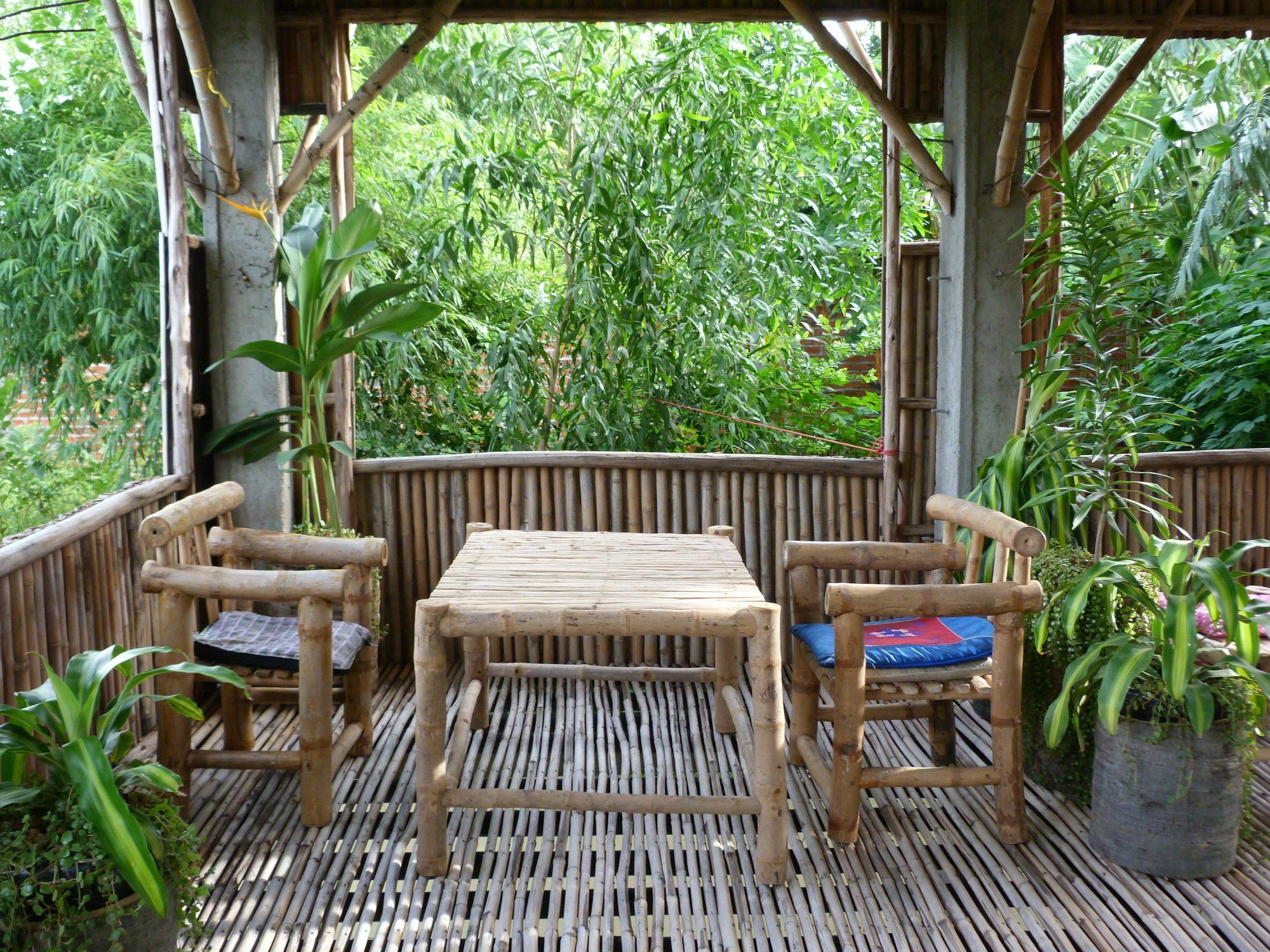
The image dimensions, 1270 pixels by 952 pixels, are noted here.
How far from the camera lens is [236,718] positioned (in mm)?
3061

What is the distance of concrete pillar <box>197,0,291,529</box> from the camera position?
3734 millimetres

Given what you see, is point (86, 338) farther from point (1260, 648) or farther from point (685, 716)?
point (1260, 648)

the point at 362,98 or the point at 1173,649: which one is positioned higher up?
the point at 362,98

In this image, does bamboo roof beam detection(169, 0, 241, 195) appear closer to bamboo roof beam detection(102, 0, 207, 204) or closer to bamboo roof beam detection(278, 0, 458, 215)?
bamboo roof beam detection(102, 0, 207, 204)

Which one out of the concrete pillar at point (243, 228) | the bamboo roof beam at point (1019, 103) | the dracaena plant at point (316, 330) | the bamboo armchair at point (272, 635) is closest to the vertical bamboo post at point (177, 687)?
the bamboo armchair at point (272, 635)

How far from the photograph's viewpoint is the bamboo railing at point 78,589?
253 centimetres

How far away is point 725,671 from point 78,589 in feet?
6.15

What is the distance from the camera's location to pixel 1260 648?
2715 millimetres

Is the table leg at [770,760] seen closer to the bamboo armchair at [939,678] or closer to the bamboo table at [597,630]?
the bamboo table at [597,630]

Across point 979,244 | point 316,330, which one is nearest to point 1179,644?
point 979,244

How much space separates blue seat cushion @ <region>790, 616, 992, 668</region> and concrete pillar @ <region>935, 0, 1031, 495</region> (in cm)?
86

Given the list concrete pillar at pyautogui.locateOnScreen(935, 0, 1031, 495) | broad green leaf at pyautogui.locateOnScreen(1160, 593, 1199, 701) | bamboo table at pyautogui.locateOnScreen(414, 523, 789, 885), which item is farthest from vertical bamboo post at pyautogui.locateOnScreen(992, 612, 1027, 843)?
concrete pillar at pyautogui.locateOnScreen(935, 0, 1031, 495)

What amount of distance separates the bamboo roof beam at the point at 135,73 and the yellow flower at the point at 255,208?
87 mm

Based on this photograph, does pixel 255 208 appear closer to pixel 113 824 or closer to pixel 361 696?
pixel 361 696
